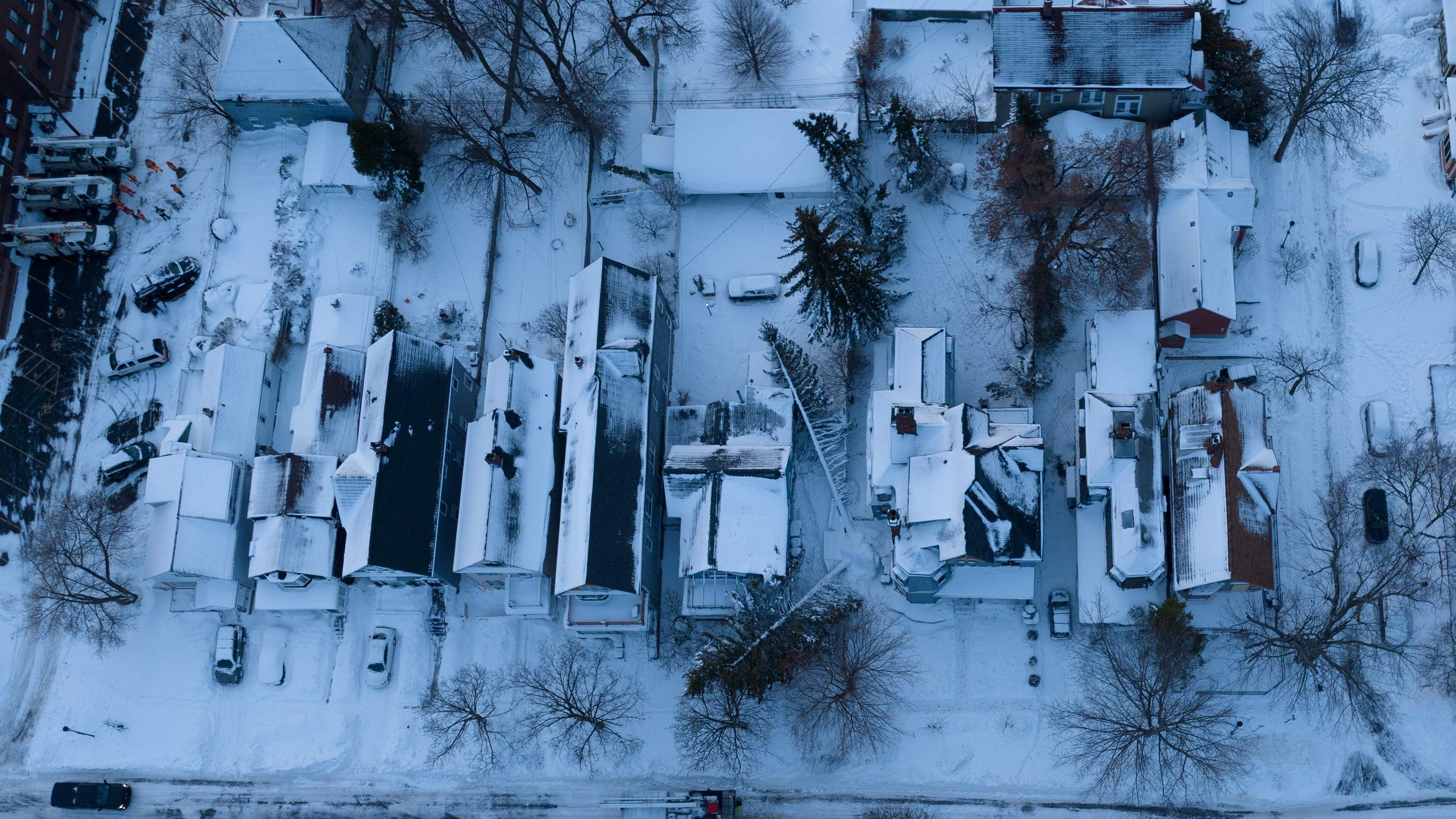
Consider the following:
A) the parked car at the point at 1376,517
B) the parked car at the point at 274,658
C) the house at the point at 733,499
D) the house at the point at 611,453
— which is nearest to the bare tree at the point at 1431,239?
the parked car at the point at 1376,517

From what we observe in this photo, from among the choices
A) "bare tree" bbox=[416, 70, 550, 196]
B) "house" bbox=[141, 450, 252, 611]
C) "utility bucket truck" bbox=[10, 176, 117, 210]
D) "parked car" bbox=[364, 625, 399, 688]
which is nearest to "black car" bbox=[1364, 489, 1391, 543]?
"bare tree" bbox=[416, 70, 550, 196]

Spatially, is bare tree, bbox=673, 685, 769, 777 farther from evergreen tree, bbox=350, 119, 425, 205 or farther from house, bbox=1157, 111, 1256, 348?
evergreen tree, bbox=350, 119, 425, 205

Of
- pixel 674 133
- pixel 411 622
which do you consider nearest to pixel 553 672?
pixel 411 622

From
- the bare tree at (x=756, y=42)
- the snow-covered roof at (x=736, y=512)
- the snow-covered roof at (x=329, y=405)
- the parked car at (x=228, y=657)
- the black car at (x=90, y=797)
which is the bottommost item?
the black car at (x=90, y=797)

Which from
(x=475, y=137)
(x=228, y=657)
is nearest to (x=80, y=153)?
(x=475, y=137)

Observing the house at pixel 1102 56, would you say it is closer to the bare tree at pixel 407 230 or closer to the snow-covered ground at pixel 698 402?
the snow-covered ground at pixel 698 402
